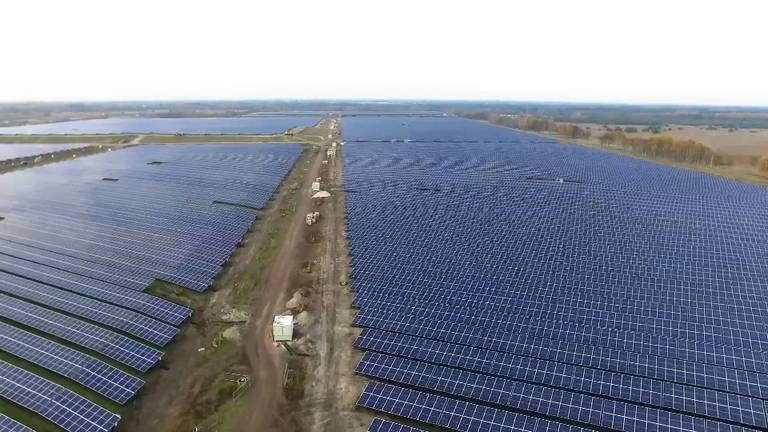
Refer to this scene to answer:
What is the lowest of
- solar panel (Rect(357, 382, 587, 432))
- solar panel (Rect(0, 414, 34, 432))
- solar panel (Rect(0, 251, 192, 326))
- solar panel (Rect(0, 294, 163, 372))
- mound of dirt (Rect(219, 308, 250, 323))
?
solar panel (Rect(0, 414, 34, 432))

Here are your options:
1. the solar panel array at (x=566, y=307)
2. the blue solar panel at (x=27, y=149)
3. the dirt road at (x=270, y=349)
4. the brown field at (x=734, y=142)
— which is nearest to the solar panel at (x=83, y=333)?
the dirt road at (x=270, y=349)

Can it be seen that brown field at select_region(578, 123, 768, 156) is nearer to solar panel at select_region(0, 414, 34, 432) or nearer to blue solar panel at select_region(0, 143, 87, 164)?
solar panel at select_region(0, 414, 34, 432)

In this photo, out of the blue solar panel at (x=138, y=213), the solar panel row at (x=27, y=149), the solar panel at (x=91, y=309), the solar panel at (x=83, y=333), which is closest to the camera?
the solar panel at (x=83, y=333)

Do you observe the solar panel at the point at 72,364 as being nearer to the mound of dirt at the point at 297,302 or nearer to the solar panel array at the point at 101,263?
the solar panel array at the point at 101,263

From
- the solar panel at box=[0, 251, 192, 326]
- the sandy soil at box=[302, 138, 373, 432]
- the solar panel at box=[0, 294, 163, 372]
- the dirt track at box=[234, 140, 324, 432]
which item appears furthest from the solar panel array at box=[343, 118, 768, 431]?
the solar panel at box=[0, 251, 192, 326]

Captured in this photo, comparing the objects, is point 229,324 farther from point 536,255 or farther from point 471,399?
point 536,255

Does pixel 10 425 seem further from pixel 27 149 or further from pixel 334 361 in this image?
pixel 27 149

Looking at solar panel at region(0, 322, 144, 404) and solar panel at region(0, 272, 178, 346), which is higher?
solar panel at region(0, 272, 178, 346)
